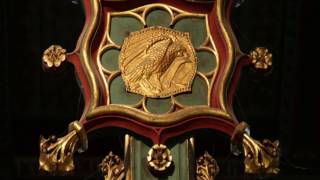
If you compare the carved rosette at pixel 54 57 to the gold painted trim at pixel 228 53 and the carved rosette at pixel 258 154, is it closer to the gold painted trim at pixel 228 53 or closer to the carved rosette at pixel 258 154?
the gold painted trim at pixel 228 53

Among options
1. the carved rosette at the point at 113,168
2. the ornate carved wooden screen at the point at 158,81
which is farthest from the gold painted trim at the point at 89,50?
the carved rosette at the point at 113,168

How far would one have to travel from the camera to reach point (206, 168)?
468 centimetres

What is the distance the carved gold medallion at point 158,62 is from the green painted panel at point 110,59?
0.02 meters

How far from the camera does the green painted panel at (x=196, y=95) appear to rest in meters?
4.65

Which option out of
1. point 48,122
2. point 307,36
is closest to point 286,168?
point 307,36

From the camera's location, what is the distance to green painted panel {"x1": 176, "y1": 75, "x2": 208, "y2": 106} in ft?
15.3

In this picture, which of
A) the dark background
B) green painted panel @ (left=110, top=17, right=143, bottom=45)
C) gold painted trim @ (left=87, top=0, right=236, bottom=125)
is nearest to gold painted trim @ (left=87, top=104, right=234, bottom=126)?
gold painted trim @ (left=87, top=0, right=236, bottom=125)

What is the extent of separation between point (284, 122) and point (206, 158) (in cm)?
220

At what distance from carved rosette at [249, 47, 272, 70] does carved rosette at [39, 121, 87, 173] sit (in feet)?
2.49

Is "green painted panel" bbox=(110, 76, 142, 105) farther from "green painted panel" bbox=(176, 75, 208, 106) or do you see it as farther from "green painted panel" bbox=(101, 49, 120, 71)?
"green painted panel" bbox=(176, 75, 208, 106)

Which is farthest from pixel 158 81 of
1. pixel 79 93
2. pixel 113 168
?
pixel 79 93

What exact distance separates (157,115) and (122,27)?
1.44ft

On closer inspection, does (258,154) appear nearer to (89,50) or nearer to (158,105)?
(158,105)

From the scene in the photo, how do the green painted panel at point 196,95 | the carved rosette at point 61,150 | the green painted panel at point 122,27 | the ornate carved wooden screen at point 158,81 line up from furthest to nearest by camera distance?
the green painted panel at point 122,27 < the green painted panel at point 196,95 < the ornate carved wooden screen at point 158,81 < the carved rosette at point 61,150
